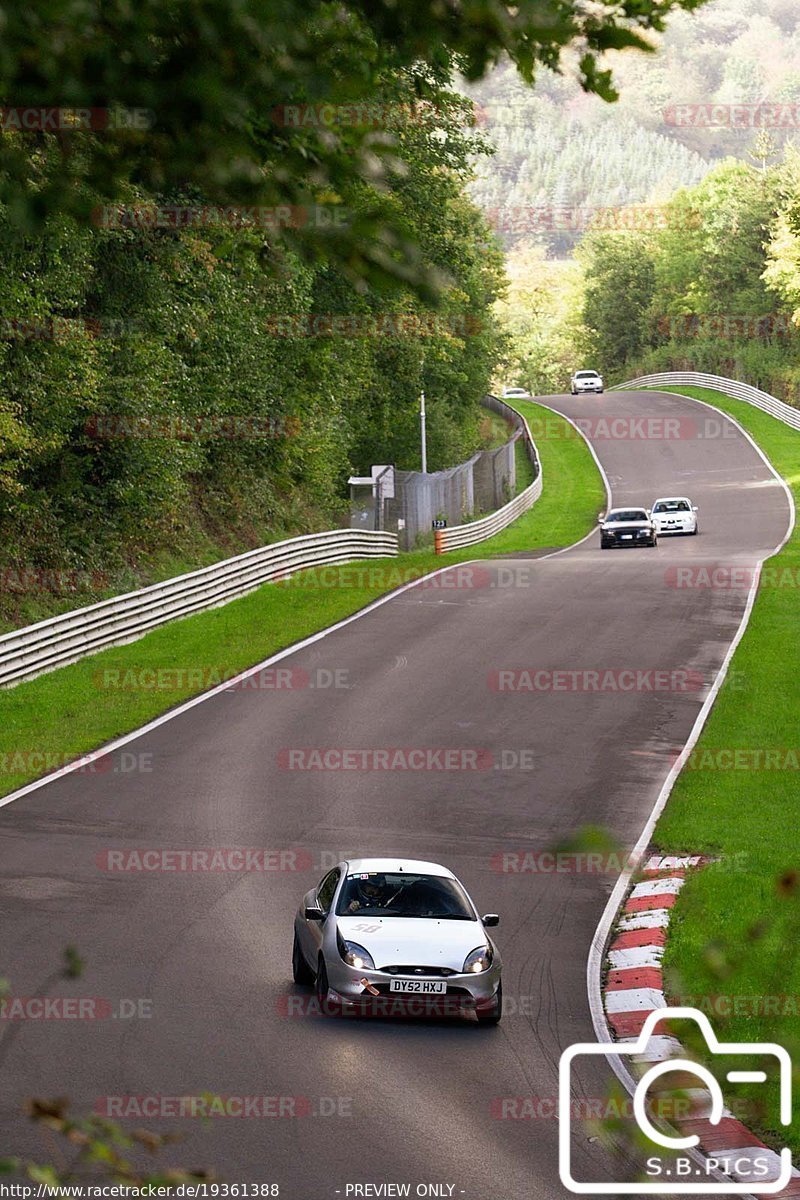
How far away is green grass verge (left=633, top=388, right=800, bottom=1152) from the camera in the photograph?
413 inches

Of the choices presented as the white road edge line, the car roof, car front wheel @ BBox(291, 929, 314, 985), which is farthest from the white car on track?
car front wheel @ BBox(291, 929, 314, 985)

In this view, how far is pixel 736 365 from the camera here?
359ft

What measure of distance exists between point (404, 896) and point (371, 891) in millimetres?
311

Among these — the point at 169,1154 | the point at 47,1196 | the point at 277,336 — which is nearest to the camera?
the point at 47,1196

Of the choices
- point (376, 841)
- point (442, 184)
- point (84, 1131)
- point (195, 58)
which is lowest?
point (376, 841)

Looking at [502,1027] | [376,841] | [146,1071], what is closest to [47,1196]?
[146,1071]

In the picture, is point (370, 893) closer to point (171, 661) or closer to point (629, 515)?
point (171, 661)

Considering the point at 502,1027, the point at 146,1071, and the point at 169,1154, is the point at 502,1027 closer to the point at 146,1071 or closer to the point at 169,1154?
the point at 146,1071

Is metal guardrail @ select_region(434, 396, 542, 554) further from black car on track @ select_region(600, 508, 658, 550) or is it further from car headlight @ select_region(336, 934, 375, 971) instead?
car headlight @ select_region(336, 934, 375, 971)

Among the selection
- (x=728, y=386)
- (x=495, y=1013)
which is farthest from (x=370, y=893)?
(x=728, y=386)

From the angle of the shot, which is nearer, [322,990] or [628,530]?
[322,990]

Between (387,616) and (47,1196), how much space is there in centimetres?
2776

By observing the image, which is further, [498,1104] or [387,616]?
[387,616]

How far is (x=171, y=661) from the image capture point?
3097 centimetres
